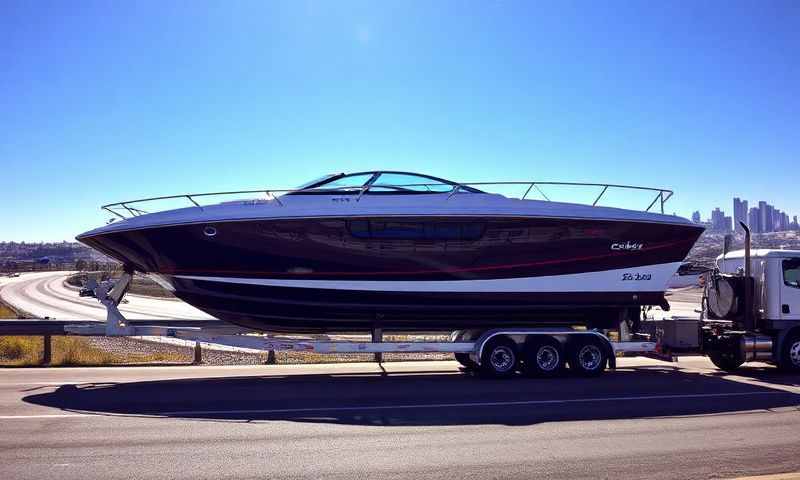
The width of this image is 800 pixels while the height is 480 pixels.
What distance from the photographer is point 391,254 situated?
448 inches

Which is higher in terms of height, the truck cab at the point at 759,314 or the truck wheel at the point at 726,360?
the truck cab at the point at 759,314

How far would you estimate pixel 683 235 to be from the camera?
41.3ft

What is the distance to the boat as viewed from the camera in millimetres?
11086

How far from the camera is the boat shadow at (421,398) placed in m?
8.06

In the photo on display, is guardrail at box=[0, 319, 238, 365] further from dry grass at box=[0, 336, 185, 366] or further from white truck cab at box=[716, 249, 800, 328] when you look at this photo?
white truck cab at box=[716, 249, 800, 328]

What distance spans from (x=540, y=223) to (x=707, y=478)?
21.8 ft

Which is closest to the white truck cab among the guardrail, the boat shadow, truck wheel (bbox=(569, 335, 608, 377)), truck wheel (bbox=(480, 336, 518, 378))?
the boat shadow

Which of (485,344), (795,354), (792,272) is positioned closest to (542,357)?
(485,344)

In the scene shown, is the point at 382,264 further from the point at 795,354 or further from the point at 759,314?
the point at 795,354

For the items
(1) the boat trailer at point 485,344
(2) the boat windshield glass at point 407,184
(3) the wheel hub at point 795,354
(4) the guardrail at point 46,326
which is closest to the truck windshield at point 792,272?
(3) the wheel hub at point 795,354

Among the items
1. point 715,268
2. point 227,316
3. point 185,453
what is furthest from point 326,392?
point 715,268

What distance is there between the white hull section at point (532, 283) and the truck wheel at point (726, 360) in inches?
73.5

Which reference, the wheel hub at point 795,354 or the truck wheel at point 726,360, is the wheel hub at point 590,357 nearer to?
the truck wheel at point 726,360

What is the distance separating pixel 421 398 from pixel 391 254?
2.96 m
